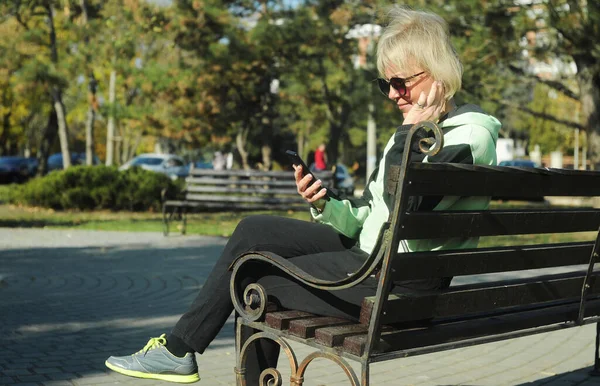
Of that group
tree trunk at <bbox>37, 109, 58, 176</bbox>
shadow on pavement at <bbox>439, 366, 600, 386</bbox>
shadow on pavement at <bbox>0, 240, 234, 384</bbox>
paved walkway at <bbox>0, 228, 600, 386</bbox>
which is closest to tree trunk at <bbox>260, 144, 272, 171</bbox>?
tree trunk at <bbox>37, 109, 58, 176</bbox>

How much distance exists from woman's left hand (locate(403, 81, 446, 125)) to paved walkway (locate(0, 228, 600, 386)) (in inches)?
69.1

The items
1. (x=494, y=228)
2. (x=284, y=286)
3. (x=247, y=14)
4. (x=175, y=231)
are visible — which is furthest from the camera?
(x=247, y=14)

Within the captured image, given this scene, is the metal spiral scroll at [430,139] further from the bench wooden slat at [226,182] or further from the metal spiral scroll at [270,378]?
the bench wooden slat at [226,182]

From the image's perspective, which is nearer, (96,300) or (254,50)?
(96,300)

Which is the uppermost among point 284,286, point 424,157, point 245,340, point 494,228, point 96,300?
point 424,157

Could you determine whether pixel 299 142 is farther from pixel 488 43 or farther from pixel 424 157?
pixel 424 157

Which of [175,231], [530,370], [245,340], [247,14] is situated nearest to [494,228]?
[245,340]

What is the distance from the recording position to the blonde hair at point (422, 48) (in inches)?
127

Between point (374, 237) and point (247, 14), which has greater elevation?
point (247, 14)

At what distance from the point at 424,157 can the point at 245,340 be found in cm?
102

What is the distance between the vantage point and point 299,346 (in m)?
5.45

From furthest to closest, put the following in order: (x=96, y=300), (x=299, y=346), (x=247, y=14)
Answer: (x=247, y=14) → (x=96, y=300) → (x=299, y=346)

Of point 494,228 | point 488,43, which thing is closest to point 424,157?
point 494,228

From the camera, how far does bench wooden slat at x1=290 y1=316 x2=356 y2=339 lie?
9.63ft
